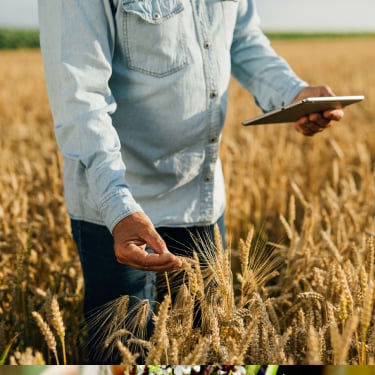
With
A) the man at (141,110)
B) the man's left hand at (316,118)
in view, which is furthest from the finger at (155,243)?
the man's left hand at (316,118)

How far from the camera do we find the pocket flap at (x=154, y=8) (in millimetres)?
1435

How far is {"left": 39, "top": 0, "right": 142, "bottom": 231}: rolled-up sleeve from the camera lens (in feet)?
4.22

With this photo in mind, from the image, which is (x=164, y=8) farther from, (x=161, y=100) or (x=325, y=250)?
(x=325, y=250)

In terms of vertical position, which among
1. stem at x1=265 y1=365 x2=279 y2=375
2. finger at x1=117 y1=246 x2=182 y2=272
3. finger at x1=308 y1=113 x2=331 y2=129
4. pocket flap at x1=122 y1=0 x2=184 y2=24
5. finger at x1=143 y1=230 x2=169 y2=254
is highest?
pocket flap at x1=122 y1=0 x2=184 y2=24

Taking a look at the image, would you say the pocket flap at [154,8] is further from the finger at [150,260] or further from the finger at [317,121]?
the finger at [150,260]

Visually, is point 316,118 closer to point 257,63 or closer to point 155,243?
point 257,63

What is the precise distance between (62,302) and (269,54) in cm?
97

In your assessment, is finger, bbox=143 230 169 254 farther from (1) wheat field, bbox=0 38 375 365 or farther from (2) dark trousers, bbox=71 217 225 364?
(2) dark trousers, bbox=71 217 225 364

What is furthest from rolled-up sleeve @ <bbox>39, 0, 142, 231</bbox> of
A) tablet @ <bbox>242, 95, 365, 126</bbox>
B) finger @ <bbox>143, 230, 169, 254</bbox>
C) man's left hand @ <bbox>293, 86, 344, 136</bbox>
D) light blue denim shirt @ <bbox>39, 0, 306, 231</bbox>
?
man's left hand @ <bbox>293, 86, 344, 136</bbox>

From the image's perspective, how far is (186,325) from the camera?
115cm

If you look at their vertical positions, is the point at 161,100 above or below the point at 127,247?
above

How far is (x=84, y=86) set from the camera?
52.6 inches

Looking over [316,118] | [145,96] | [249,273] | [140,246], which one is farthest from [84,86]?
[316,118]

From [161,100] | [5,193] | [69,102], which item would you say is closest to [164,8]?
[161,100]
